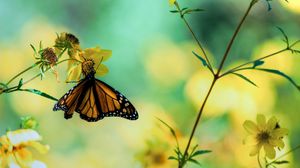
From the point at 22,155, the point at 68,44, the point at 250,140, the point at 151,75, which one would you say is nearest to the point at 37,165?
the point at 22,155

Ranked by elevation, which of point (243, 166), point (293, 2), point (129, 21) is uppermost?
point (293, 2)

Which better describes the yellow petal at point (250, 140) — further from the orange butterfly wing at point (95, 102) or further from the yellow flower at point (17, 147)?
the yellow flower at point (17, 147)

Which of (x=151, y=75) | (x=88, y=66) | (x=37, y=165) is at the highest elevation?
(x=151, y=75)

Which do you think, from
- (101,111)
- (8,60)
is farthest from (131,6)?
(101,111)

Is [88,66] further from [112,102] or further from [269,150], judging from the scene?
[269,150]

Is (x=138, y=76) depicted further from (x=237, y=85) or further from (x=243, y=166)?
(x=243, y=166)

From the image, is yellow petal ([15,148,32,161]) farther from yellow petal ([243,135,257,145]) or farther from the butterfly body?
yellow petal ([243,135,257,145])
